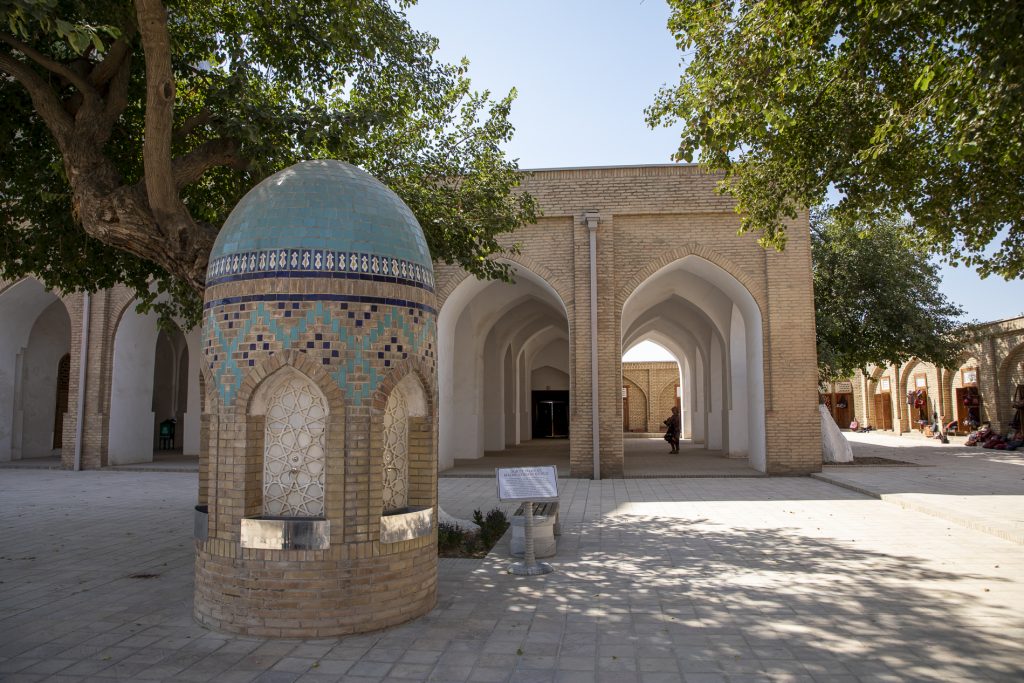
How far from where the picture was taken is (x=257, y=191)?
5008mm

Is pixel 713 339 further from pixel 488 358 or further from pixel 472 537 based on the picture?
pixel 472 537

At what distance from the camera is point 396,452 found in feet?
16.7

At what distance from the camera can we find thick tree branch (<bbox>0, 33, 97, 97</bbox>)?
19.5 feet

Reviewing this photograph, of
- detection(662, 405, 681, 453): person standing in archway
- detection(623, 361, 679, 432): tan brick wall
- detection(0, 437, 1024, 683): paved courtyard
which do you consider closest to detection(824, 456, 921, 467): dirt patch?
detection(662, 405, 681, 453): person standing in archway

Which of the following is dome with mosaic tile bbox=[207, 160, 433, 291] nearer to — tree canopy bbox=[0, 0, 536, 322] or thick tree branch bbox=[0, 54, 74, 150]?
tree canopy bbox=[0, 0, 536, 322]

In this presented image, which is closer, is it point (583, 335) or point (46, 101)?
point (46, 101)

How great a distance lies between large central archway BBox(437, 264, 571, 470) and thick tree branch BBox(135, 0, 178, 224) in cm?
714

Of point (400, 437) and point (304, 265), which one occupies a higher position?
point (304, 265)

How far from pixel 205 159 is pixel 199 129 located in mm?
1558

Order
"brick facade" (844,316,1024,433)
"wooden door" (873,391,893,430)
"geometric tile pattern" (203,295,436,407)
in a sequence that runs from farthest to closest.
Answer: "wooden door" (873,391,893,430)
"brick facade" (844,316,1024,433)
"geometric tile pattern" (203,295,436,407)

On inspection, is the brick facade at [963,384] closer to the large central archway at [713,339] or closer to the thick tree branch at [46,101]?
the large central archway at [713,339]

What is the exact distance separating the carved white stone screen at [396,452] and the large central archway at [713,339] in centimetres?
918

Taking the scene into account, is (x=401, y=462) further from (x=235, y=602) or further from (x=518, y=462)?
(x=518, y=462)

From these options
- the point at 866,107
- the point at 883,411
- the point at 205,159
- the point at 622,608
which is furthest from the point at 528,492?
the point at 883,411
